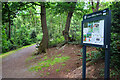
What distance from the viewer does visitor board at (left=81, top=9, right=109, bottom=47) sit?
335 cm

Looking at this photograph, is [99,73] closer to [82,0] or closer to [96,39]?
[96,39]

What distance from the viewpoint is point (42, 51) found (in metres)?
11.0

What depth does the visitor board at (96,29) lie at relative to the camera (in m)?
3.35

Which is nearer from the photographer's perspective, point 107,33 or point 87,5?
point 107,33

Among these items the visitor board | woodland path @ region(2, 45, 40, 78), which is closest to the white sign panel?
the visitor board

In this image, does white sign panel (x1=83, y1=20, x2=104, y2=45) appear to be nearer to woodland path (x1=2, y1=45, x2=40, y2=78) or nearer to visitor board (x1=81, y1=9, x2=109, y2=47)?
visitor board (x1=81, y1=9, x2=109, y2=47)

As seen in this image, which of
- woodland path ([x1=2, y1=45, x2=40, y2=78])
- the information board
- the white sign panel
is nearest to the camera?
the information board

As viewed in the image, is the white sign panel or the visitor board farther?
the white sign panel

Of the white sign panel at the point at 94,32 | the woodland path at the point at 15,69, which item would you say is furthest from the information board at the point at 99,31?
the woodland path at the point at 15,69

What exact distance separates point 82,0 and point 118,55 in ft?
27.0

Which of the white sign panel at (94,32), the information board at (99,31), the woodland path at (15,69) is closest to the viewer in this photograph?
the information board at (99,31)

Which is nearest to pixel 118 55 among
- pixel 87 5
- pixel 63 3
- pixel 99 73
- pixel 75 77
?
pixel 99 73

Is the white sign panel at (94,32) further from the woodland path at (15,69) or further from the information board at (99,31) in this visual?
the woodland path at (15,69)

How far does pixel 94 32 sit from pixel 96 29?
0.15 metres
